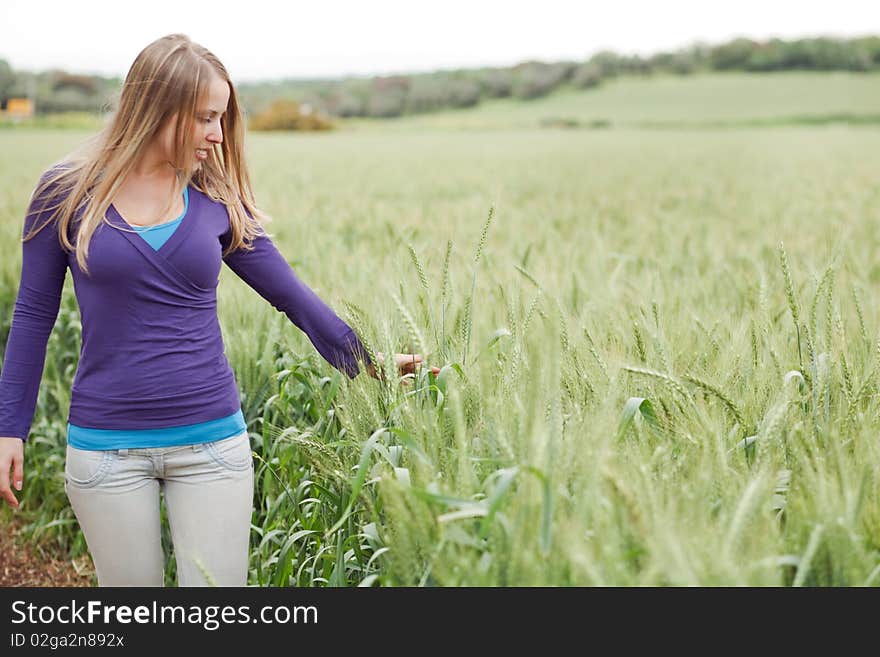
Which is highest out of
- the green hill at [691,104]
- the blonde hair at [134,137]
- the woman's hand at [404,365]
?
the green hill at [691,104]

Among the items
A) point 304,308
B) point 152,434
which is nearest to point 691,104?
point 304,308

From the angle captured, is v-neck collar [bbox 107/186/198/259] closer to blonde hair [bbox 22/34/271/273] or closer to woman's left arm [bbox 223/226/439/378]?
blonde hair [bbox 22/34/271/273]

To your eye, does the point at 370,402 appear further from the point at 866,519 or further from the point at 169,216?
the point at 866,519

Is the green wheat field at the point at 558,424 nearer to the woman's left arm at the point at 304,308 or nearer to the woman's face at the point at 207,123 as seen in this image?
the woman's left arm at the point at 304,308

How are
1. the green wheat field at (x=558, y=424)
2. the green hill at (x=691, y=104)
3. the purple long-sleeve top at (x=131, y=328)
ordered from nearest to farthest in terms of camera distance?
1. the green wheat field at (x=558, y=424)
2. the purple long-sleeve top at (x=131, y=328)
3. the green hill at (x=691, y=104)

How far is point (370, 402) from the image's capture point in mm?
2070

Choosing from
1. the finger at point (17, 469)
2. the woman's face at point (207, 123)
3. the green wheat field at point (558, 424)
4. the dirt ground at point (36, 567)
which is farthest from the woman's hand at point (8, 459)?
the dirt ground at point (36, 567)

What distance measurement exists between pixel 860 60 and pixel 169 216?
56446 millimetres

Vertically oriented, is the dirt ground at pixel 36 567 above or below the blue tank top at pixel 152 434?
below

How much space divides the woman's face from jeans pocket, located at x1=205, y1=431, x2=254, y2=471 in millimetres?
622

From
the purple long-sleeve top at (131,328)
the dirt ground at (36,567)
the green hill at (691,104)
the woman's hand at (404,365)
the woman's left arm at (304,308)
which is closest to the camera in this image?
the purple long-sleeve top at (131,328)

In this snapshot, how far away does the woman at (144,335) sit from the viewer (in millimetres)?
2000

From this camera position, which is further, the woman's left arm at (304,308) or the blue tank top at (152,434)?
the woman's left arm at (304,308)
